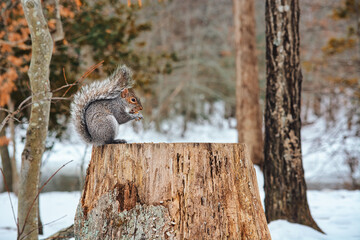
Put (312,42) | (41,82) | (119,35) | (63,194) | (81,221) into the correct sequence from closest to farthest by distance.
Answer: (81,221)
(41,82)
(119,35)
(63,194)
(312,42)

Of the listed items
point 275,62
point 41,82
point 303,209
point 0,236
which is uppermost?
point 275,62

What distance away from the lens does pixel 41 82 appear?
3.05 m

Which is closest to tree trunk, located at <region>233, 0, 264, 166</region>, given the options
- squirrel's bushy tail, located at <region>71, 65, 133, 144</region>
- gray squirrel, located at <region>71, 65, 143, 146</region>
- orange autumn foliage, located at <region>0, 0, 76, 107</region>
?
orange autumn foliage, located at <region>0, 0, 76, 107</region>

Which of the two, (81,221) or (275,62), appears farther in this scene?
(275,62)

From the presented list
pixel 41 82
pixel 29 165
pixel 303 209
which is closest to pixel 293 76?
pixel 303 209

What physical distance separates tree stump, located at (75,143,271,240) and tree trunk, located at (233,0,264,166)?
→ 430 cm

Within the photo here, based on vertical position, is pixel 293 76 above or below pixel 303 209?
above

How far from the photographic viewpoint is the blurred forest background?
5.06 m

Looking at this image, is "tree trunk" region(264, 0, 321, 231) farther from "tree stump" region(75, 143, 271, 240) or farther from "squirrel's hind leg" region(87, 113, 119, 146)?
"squirrel's hind leg" region(87, 113, 119, 146)

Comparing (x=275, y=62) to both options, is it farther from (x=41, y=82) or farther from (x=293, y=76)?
(x=41, y=82)

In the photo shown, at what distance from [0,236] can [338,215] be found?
4352 millimetres

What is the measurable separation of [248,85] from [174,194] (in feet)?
15.2

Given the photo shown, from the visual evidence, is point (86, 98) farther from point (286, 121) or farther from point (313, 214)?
point (313, 214)

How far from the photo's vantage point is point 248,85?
647cm
